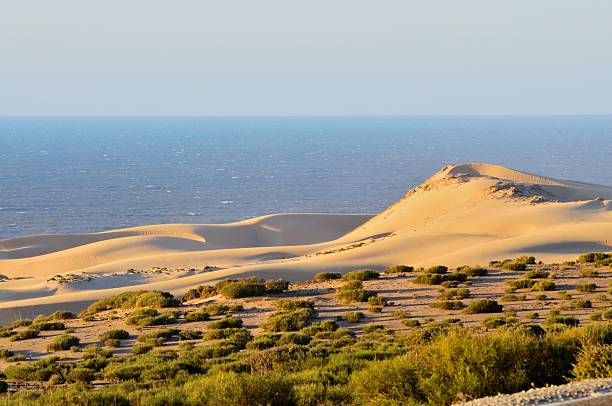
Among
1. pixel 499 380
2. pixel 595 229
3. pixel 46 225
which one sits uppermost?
pixel 499 380

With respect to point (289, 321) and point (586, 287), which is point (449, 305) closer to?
point (289, 321)

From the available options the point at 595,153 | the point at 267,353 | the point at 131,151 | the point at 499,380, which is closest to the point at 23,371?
the point at 267,353

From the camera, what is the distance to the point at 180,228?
2485 inches

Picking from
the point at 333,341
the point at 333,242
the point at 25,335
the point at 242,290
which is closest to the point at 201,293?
the point at 242,290

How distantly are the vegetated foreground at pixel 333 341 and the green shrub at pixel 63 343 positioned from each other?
4 cm

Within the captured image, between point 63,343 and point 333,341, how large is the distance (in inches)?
227

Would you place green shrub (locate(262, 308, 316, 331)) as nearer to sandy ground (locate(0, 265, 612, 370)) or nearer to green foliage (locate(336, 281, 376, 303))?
sandy ground (locate(0, 265, 612, 370))

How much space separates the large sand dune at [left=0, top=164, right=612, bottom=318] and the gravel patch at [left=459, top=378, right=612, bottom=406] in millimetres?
25304

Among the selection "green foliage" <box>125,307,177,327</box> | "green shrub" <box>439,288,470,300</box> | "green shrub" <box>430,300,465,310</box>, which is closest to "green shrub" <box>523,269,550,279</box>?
"green shrub" <box>439,288,470,300</box>

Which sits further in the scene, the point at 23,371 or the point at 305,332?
the point at 305,332

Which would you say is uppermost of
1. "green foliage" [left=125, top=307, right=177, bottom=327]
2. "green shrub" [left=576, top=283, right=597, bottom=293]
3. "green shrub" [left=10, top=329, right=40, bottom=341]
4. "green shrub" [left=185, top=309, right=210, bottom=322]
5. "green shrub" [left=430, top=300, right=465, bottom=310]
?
"green shrub" [left=576, top=283, right=597, bottom=293]

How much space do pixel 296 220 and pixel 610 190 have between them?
23.5 metres

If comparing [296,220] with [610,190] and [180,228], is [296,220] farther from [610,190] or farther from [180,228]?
[610,190]

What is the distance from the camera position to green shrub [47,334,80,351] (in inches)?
722
